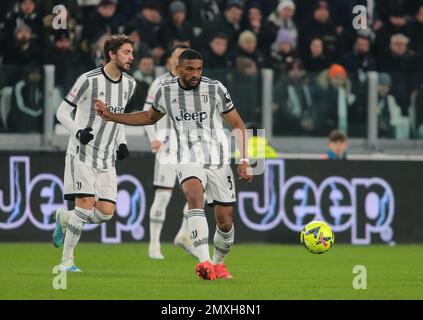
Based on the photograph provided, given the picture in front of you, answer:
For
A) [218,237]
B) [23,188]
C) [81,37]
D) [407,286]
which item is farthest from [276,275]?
[81,37]

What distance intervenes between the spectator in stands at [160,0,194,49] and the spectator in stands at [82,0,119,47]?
0.85m

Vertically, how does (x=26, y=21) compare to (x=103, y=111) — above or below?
above

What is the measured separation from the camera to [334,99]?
1908 cm

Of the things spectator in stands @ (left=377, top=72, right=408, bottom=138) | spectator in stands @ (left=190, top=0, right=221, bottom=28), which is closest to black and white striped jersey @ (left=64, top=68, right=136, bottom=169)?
spectator in stands @ (left=190, top=0, right=221, bottom=28)

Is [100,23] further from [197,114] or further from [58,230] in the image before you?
[197,114]

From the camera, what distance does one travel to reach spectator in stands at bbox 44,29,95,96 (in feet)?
58.7

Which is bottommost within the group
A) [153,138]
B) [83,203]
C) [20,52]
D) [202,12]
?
[83,203]

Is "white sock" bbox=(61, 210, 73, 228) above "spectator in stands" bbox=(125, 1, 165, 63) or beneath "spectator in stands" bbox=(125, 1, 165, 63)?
beneath

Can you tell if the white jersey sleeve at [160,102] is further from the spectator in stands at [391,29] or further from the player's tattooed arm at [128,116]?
the spectator in stands at [391,29]

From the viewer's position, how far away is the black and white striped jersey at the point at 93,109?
1290 cm

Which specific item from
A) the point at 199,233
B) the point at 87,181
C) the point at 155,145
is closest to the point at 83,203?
the point at 87,181

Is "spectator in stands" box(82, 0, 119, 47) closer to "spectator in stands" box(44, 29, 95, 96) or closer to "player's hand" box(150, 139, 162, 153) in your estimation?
"spectator in stands" box(44, 29, 95, 96)

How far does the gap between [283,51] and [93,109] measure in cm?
738

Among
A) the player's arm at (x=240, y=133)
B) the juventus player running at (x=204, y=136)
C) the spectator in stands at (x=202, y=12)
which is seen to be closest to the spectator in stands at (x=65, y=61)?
the spectator in stands at (x=202, y=12)
